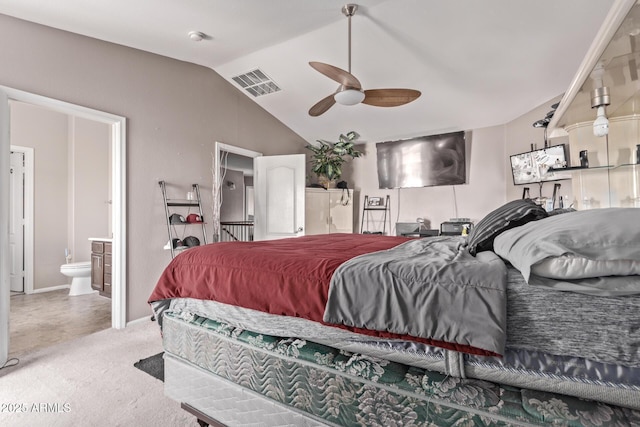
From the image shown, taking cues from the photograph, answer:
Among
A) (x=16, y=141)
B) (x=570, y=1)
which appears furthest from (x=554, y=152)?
(x=16, y=141)

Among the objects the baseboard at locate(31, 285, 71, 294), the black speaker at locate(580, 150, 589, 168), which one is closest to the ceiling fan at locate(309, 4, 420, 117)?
the black speaker at locate(580, 150, 589, 168)

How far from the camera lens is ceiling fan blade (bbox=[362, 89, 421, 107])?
9.27ft

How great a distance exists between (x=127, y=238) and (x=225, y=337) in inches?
89.6

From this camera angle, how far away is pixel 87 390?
2.02 metres

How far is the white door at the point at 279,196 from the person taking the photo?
4664 millimetres

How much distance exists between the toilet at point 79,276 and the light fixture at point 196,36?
3.44 m

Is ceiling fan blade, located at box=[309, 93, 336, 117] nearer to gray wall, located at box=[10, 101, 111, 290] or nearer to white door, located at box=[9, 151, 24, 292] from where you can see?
gray wall, located at box=[10, 101, 111, 290]

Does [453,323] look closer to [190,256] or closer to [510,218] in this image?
[510,218]

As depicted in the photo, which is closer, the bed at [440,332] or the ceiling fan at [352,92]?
the bed at [440,332]

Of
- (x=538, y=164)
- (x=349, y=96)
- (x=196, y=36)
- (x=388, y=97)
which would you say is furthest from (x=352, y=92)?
(x=538, y=164)

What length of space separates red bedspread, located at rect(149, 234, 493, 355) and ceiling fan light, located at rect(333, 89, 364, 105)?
148cm

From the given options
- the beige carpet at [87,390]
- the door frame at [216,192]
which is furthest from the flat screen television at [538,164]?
the beige carpet at [87,390]

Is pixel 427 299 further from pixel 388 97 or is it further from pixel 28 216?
pixel 28 216

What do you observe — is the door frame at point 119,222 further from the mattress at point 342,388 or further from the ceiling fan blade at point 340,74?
the ceiling fan blade at point 340,74
